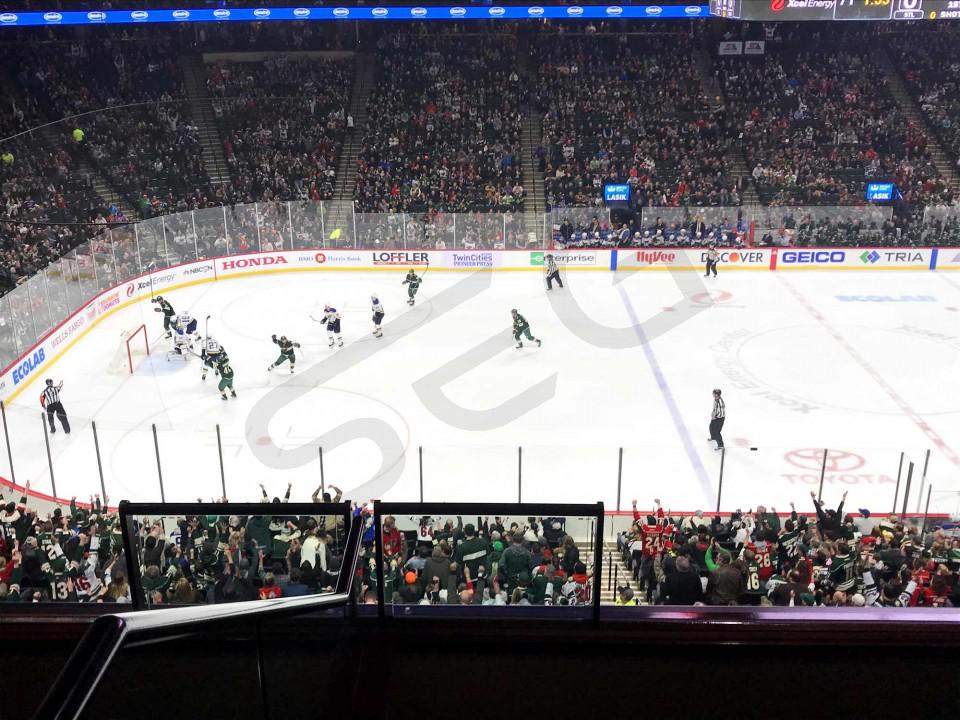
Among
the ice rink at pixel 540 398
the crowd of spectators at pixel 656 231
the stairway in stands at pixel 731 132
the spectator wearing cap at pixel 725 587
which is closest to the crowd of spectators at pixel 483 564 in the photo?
the spectator wearing cap at pixel 725 587

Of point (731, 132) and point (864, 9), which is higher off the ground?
point (864, 9)

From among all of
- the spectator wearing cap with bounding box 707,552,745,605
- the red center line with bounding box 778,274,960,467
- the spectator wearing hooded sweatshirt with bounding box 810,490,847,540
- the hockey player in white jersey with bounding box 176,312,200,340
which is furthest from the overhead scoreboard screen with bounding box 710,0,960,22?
the spectator wearing cap with bounding box 707,552,745,605

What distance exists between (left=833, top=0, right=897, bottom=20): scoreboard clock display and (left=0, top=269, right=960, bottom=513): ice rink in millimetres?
6650

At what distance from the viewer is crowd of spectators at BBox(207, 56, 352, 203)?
92.6 feet

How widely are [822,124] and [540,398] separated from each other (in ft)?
66.1

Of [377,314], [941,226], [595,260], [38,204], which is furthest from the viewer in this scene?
[595,260]

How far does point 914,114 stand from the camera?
3155 centimetres

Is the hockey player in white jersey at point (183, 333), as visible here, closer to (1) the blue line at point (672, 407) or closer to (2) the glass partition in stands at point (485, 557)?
(1) the blue line at point (672, 407)

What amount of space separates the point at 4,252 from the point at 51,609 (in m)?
17.7

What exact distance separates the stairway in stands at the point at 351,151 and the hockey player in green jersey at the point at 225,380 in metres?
9.83

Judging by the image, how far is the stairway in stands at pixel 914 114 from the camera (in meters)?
29.2

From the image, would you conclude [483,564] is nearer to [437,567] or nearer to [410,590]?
[437,567]

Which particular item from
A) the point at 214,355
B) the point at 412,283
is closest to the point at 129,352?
the point at 214,355

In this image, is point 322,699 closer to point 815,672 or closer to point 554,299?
point 815,672
